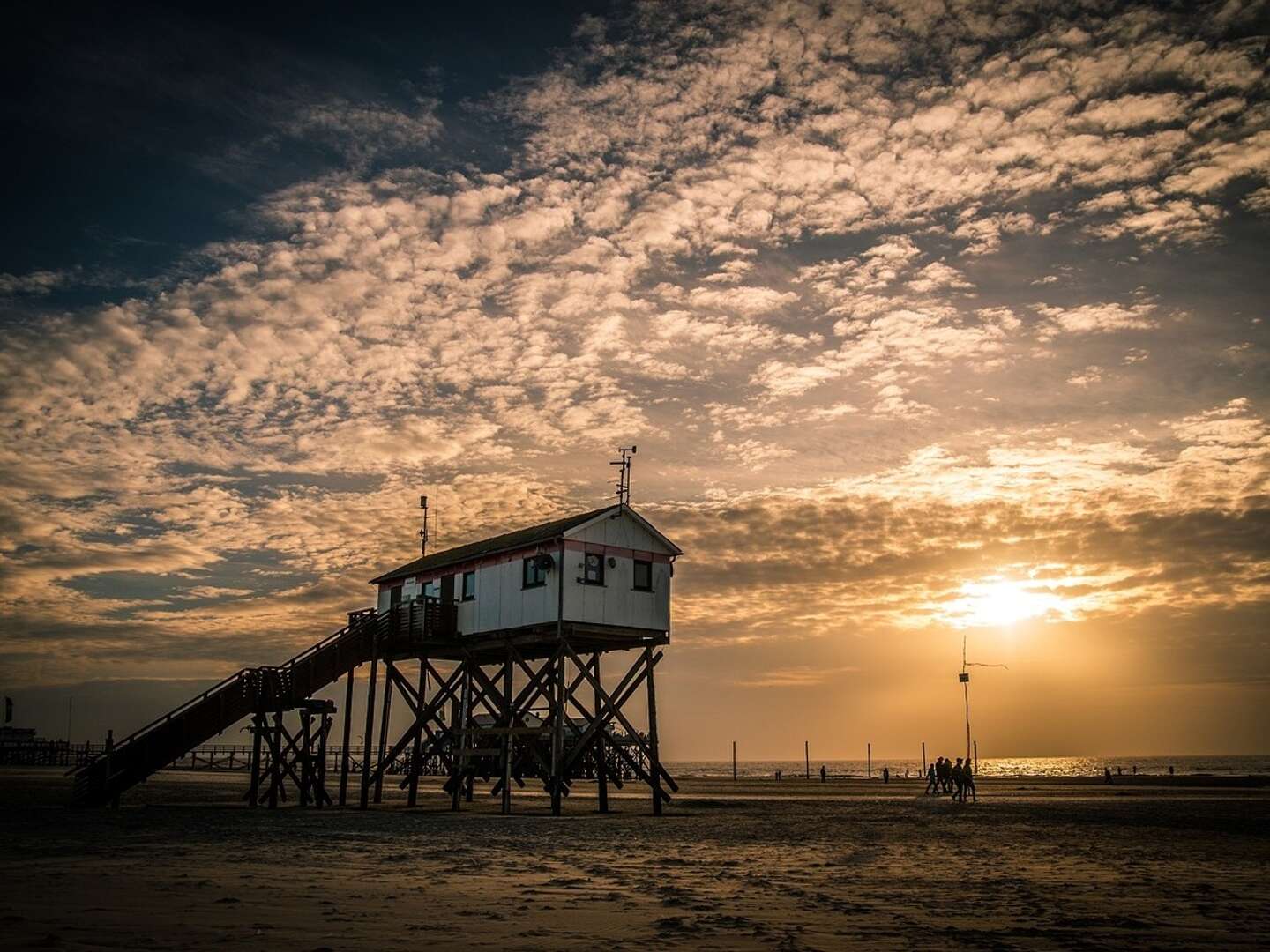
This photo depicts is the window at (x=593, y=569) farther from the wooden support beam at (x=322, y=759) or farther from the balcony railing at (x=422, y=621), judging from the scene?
the wooden support beam at (x=322, y=759)

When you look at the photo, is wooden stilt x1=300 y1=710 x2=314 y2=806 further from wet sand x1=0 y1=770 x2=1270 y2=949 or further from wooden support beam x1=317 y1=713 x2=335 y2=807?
wet sand x1=0 y1=770 x2=1270 y2=949

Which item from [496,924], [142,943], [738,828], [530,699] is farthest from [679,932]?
[530,699]

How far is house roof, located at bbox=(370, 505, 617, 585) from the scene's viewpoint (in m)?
36.0

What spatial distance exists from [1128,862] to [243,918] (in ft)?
51.6

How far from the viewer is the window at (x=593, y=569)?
117 feet

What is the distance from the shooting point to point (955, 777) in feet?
158

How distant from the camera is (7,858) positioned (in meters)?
17.1

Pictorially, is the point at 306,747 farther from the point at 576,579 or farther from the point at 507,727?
the point at 576,579

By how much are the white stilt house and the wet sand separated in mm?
7421

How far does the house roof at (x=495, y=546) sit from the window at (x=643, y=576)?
89.8 inches

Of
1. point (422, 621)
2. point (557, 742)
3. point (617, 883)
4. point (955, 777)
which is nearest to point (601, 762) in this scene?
point (557, 742)

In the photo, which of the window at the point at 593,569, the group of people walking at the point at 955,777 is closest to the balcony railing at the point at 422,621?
the window at the point at 593,569

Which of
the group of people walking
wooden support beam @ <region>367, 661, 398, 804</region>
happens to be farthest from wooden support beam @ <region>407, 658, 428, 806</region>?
the group of people walking

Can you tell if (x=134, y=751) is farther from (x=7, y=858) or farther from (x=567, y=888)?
(x=567, y=888)
